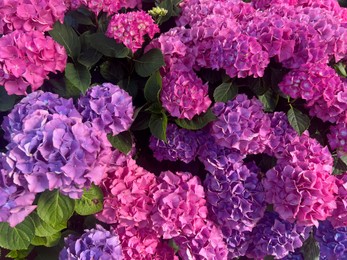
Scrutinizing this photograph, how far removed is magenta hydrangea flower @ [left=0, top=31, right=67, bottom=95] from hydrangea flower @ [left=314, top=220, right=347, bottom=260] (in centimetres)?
82

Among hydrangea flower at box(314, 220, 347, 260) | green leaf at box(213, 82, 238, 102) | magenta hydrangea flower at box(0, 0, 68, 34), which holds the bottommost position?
hydrangea flower at box(314, 220, 347, 260)

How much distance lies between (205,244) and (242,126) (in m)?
0.31

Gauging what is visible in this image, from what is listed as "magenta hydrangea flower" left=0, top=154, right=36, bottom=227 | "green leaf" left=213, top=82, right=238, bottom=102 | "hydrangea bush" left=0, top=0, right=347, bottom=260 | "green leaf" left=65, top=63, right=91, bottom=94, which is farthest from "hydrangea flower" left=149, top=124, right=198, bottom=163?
"magenta hydrangea flower" left=0, top=154, right=36, bottom=227

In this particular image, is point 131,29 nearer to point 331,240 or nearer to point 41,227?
point 41,227

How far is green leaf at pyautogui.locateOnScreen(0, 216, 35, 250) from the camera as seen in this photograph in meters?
1.01

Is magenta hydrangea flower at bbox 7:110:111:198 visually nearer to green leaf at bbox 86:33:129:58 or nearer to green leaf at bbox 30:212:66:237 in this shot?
green leaf at bbox 30:212:66:237

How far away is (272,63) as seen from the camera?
1.19 meters

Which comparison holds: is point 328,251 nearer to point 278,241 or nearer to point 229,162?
point 278,241

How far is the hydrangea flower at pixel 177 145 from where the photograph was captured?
117 centimetres

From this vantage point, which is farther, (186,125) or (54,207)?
(186,125)

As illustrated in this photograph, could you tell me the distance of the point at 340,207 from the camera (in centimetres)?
110

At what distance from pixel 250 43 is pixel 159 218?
474 mm

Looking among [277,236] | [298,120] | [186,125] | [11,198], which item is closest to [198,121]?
[186,125]

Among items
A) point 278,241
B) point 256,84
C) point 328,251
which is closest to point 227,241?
point 278,241
